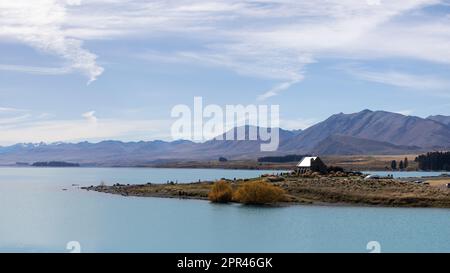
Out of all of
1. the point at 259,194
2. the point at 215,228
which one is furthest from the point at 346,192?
the point at 215,228

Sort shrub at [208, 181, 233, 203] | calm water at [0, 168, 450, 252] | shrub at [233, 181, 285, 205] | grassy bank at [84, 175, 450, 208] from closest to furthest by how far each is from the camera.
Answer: calm water at [0, 168, 450, 252] → grassy bank at [84, 175, 450, 208] → shrub at [233, 181, 285, 205] → shrub at [208, 181, 233, 203]

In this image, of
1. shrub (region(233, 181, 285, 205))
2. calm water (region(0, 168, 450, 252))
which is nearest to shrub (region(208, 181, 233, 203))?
shrub (region(233, 181, 285, 205))

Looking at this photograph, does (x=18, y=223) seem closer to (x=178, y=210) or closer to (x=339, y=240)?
(x=178, y=210)

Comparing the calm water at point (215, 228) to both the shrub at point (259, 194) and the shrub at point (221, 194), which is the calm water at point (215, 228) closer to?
the shrub at point (221, 194)

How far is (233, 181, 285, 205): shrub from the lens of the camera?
307 feet

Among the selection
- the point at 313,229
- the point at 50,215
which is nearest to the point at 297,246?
the point at 313,229

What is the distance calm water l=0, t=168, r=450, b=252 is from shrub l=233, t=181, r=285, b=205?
11.0 ft

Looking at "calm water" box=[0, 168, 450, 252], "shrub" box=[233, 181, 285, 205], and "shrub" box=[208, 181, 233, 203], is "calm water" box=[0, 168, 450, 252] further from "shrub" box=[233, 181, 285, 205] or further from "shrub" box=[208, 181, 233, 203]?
"shrub" box=[233, 181, 285, 205]

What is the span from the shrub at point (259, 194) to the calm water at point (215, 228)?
3.36 m

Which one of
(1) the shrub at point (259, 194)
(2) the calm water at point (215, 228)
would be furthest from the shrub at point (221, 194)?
(2) the calm water at point (215, 228)

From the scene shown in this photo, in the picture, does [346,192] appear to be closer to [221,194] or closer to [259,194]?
[259,194]

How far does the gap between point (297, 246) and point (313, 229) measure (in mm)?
11331

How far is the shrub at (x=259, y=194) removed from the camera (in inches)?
3688

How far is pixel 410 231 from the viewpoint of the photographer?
62750mm
